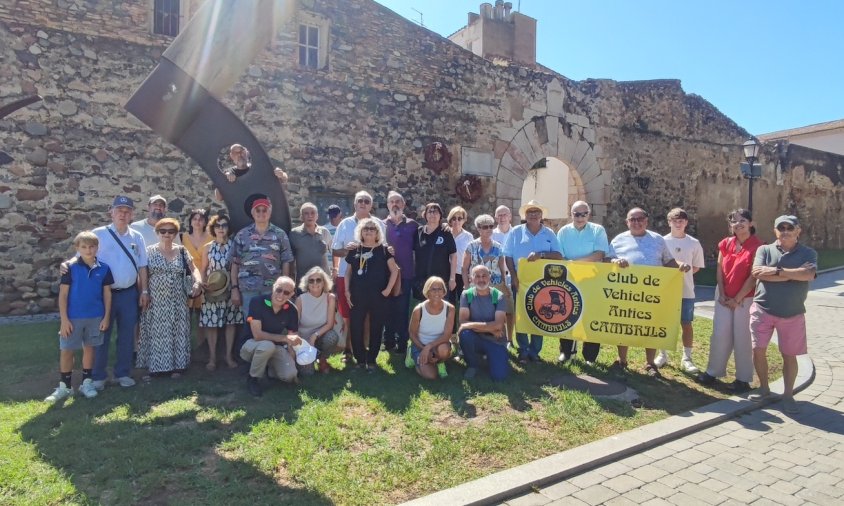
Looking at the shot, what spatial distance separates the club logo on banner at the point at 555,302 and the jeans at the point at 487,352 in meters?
0.78

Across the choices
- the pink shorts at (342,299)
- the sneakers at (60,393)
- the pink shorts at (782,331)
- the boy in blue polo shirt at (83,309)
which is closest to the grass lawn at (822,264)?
the pink shorts at (782,331)

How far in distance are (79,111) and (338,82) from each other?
4578mm

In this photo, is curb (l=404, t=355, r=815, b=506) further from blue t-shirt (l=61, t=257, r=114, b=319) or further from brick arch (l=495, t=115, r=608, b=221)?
brick arch (l=495, t=115, r=608, b=221)

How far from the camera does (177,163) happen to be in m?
9.80

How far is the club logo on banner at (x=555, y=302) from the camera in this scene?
6020mm

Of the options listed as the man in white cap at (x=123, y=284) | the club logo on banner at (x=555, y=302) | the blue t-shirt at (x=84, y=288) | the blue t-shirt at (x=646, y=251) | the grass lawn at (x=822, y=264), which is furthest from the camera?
the grass lawn at (x=822, y=264)

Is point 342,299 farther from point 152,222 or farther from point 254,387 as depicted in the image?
point 152,222

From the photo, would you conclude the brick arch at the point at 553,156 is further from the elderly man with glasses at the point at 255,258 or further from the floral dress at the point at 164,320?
the floral dress at the point at 164,320

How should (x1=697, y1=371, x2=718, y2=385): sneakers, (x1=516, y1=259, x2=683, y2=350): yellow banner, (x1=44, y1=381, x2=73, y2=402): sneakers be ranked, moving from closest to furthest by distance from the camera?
(x1=44, y1=381, x2=73, y2=402): sneakers, (x1=697, y1=371, x2=718, y2=385): sneakers, (x1=516, y1=259, x2=683, y2=350): yellow banner

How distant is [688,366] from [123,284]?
5.83 m

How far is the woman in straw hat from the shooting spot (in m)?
5.58

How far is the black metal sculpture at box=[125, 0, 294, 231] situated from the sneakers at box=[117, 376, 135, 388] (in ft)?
Result: 6.05

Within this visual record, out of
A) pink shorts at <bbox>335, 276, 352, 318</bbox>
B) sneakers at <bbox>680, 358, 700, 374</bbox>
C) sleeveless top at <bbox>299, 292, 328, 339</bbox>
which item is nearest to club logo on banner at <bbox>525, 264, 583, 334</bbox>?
sneakers at <bbox>680, 358, 700, 374</bbox>

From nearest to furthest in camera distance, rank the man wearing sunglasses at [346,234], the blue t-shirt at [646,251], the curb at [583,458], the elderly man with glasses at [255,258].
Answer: the curb at [583,458]
the elderly man with glasses at [255,258]
the blue t-shirt at [646,251]
the man wearing sunglasses at [346,234]
